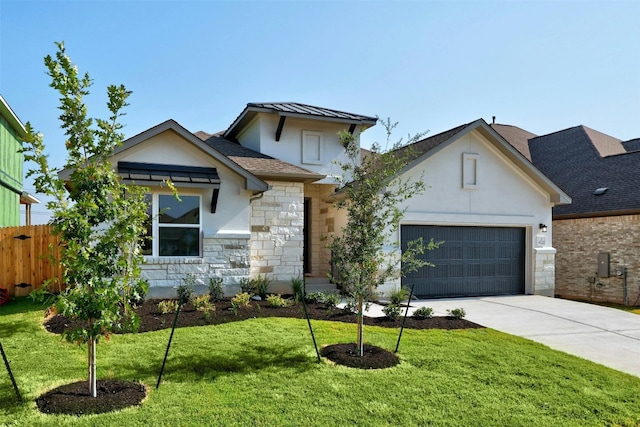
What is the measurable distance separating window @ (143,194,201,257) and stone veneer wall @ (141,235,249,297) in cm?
22

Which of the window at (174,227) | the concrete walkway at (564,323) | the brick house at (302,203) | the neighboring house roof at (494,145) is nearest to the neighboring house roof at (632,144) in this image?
the neighboring house roof at (494,145)

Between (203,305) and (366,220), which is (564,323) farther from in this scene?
(203,305)

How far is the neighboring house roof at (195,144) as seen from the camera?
10.6 meters

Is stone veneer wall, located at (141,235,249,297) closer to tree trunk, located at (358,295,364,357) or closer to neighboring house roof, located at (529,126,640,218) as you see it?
tree trunk, located at (358,295,364,357)

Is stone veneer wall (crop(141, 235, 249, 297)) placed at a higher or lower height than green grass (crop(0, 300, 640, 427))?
higher

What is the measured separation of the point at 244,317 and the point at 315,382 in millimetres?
3661

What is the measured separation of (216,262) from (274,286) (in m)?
1.88

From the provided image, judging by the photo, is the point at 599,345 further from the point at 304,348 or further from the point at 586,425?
the point at 304,348

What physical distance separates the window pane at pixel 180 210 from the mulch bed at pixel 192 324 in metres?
2.02

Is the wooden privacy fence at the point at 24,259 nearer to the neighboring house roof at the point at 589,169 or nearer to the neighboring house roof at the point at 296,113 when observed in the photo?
the neighboring house roof at the point at 296,113

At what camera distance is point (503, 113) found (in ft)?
81.8

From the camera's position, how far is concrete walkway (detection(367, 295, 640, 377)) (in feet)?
26.1

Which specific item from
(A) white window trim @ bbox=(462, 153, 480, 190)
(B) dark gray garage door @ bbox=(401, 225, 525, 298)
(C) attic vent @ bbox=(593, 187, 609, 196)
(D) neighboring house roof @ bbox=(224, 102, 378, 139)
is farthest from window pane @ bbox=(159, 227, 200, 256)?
(C) attic vent @ bbox=(593, 187, 609, 196)

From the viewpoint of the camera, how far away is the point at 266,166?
12688mm
